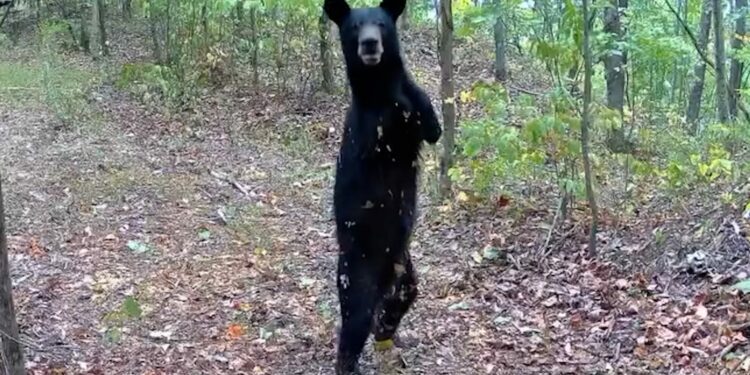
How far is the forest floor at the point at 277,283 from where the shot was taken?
4.98 metres

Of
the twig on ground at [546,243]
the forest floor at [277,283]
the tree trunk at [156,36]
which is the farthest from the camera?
the tree trunk at [156,36]

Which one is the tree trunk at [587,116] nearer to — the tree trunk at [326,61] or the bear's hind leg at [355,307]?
the bear's hind leg at [355,307]

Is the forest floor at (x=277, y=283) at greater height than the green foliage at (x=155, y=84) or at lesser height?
lesser

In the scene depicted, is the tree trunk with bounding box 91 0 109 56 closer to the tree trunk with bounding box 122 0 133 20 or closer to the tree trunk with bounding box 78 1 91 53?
the tree trunk with bounding box 78 1 91 53

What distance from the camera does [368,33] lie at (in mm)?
4277

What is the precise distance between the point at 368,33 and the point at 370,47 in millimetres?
91

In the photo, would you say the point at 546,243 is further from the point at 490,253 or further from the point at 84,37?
the point at 84,37

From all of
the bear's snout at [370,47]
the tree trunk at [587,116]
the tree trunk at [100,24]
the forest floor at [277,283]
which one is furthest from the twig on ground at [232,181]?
the tree trunk at [100,24]

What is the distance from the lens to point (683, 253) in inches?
220

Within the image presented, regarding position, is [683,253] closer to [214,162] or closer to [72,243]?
[72,243]

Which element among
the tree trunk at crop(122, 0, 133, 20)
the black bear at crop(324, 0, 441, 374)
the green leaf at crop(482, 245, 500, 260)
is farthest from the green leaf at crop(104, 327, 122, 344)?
the tree trunk at crop(122, 0, 133, 20)

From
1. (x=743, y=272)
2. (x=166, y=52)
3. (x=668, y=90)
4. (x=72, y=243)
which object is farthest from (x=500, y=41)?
(x=743, y=272)

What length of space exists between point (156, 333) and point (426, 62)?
12.3 meters

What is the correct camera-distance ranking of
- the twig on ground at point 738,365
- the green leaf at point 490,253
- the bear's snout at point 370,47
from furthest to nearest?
the green leaf at point 490,253
the bear's snout at point 370,47
the twig on ground at point 738,365
